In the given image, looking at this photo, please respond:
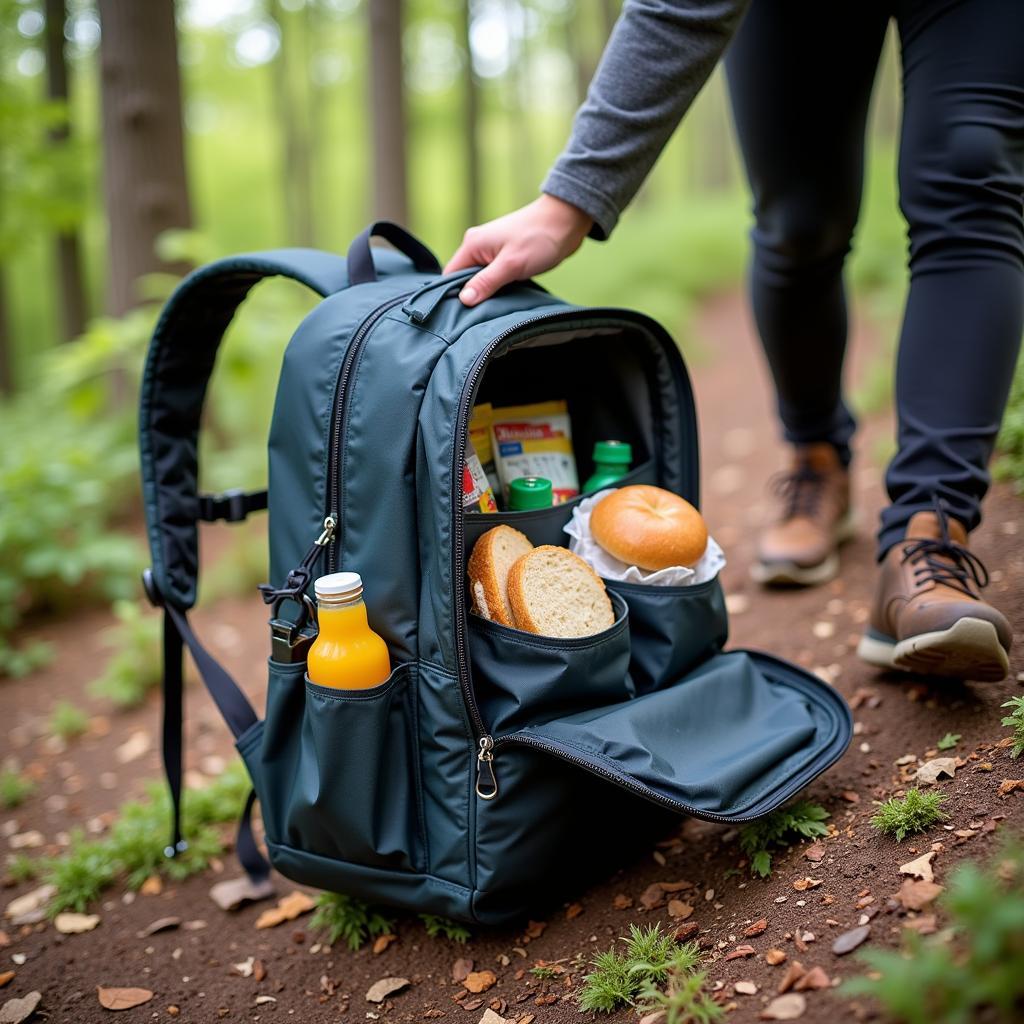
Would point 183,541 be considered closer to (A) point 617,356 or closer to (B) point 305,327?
(B) point 305,327

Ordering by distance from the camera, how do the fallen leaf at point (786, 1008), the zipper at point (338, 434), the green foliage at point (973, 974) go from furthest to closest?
the zipper at point (338, 434)
the fallen leaf at point (786, 1008)
the green foliage at point (973, 974)

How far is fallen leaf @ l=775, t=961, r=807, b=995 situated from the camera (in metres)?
1.21

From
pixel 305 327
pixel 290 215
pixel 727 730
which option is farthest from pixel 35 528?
pixel 290 215

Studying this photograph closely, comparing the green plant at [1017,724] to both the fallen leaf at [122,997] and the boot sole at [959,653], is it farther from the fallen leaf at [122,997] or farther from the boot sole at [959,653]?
the fallen leaf at [122,997]

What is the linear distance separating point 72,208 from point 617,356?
7308 mm

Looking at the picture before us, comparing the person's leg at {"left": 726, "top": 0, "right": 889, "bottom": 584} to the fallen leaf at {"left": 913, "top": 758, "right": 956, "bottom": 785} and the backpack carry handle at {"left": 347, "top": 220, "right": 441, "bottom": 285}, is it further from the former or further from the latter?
the fallen leaf at {"left": 913, "top": 758, "right": 956, "bottom": 785}

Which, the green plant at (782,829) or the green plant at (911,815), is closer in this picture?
the green plant at (911,815)

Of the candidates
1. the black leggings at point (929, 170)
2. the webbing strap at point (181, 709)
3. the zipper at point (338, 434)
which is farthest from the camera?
the webbing strap at point (181, 709)

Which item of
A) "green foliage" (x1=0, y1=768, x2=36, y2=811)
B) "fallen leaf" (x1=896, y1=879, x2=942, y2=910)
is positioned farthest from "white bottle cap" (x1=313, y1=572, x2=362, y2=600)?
"green foliage" (x1=0, y1=768, x2=36, y2=811)

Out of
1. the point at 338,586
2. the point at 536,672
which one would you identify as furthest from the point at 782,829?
the point at 338,586

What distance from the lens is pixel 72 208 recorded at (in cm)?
771

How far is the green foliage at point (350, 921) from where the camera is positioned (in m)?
1.74

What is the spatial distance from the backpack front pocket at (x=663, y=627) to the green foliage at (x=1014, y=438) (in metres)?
1.37

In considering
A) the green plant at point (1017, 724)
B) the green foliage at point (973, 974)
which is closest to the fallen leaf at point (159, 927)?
the green foliage at point (973, 974)
